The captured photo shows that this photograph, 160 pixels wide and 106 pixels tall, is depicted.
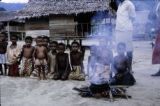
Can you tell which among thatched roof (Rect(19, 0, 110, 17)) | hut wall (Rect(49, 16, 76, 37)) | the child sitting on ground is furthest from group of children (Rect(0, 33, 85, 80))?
hut wall (Rect(49, 16, 76, 37))

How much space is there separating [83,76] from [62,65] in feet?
1.91

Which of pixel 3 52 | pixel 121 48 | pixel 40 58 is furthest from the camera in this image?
pixel 3 52

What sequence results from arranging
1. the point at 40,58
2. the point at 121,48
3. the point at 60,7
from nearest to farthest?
the point at 121,48, the point at 40,58, the point at 60,7

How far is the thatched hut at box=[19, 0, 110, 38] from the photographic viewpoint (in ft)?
56.4

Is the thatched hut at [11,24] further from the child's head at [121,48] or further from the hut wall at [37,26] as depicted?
A: the child's head at [121,48]

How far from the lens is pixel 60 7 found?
18141 mm

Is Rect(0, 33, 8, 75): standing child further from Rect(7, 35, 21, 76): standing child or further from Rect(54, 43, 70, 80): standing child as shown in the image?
Rect(54, 43, 70, 80): standing child

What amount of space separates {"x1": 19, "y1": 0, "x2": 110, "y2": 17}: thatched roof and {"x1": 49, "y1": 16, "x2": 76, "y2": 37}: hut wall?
849 millimetres

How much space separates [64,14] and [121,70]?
12.5 meters

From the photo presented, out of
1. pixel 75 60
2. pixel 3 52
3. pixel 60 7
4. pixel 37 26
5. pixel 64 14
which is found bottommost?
pixel 75 60

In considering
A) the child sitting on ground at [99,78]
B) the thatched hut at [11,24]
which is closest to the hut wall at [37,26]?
the thatched hut at [11,24]

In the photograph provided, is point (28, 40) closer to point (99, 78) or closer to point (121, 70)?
point (121, 70)

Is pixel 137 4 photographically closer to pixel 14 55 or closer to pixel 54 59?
pixel 54 59

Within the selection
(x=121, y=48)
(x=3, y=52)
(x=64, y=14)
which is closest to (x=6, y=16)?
(x=64, y=14)
